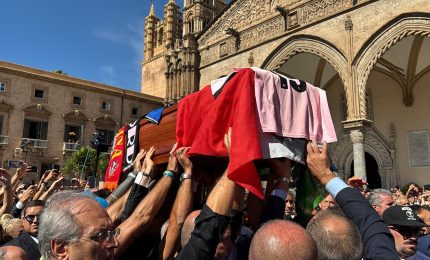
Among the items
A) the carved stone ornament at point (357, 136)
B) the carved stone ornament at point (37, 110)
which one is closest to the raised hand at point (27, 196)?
the carved stone ornament at point (357, 136)

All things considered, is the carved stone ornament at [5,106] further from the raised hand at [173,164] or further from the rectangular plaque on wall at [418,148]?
the raised hand at [173,164]

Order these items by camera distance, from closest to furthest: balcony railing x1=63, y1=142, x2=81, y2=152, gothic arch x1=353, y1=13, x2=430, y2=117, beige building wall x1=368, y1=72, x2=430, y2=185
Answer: gothic arch x1=353, y1=13, x2=430, y2=117, beige building wall x1=368, y1=72, x2=430, y2=185, balcony railing x1=63, y1=142, x2=81, y2=152

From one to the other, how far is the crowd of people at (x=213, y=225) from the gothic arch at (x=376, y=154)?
45.6 ft

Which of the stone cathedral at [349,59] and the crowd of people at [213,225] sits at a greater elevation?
the stone cathedral at [349,59]

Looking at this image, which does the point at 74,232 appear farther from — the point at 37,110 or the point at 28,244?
the point at 37,110

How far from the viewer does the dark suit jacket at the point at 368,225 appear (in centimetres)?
170

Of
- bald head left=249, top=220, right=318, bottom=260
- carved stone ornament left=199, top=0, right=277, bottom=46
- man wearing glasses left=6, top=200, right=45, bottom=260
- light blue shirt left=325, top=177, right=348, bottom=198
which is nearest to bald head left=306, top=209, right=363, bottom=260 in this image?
light blue shirt left=325, top=177, right=348, bottom=198

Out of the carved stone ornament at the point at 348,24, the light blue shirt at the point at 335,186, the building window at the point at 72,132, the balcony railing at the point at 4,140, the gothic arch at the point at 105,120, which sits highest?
the carved stone ornament at the point at 348,24

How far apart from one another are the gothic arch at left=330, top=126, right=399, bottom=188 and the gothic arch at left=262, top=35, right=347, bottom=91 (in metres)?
4.13

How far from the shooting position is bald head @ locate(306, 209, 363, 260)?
1.72 m

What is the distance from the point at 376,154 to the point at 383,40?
241 inches

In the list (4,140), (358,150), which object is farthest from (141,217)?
(4,140)

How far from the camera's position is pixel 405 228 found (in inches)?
102

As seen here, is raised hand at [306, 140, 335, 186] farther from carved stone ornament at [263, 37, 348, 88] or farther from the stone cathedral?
carved stone ornament at [263, 37, 348, 88]
